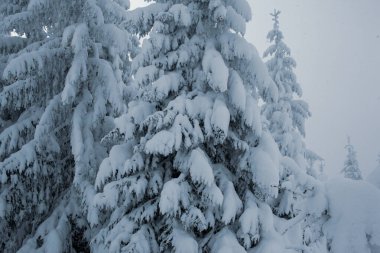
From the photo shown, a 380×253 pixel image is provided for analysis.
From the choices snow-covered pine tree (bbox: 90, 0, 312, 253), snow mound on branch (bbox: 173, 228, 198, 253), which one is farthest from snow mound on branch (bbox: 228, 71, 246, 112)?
snow mound on branch (bbox: 173, 228, 198, 253)

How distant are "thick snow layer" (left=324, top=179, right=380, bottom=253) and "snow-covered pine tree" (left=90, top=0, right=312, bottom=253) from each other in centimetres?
415

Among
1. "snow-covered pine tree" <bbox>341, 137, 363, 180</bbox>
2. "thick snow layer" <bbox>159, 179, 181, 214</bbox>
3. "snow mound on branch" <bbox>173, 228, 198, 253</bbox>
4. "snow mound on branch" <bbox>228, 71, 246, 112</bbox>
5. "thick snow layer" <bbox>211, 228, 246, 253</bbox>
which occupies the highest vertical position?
"snow mound on branch" <bbox>228, 71, 246, 112</bbox>

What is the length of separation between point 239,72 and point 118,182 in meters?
3.99

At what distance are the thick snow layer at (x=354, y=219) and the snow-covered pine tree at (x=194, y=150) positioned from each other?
4147mm

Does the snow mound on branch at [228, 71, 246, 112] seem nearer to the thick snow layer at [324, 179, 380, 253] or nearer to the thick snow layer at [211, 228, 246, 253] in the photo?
the thick snow layer at [211, 228, 246, 253]

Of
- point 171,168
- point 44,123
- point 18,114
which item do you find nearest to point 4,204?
point 44,123

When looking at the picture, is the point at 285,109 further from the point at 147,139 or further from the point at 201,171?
the point at 201,171

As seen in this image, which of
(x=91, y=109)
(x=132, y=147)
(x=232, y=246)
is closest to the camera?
(x=232, y=246)

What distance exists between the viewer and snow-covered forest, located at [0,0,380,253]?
26.4 feet

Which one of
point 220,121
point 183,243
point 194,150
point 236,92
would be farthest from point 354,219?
point 236,92

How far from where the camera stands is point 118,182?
837 cm

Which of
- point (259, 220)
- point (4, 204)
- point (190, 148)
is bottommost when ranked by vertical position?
point (4, 204)

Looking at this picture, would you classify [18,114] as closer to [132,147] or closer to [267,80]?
[132,147]

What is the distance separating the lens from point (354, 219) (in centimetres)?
346
